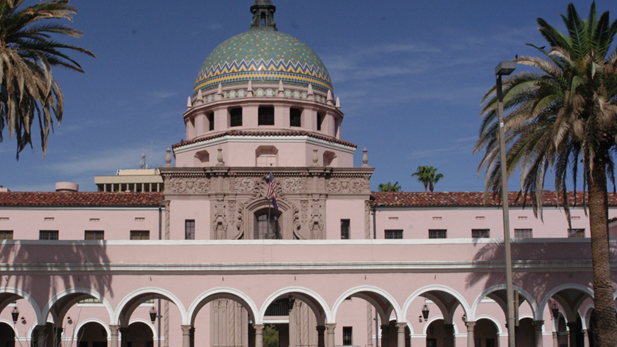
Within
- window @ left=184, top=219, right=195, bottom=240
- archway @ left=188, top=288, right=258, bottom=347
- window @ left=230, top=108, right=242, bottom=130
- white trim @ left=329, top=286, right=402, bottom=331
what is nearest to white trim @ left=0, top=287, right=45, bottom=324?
archway @ left=188, top=288, right=258, bottom=347

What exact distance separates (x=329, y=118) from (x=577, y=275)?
67.4 feet

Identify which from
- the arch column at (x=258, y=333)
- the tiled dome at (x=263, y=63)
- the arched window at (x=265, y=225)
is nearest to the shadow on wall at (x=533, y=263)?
the arch column at (x=258, y=333)

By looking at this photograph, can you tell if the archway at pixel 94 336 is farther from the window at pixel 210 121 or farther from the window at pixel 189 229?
the window at pixel 210 121

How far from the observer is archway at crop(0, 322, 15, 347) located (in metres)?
45.9

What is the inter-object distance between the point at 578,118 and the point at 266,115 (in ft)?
81.6

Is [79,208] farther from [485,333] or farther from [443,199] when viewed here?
[485,333]

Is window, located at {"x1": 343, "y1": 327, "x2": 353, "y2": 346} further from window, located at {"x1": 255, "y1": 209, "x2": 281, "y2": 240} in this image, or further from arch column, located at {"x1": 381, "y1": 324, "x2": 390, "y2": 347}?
arch column, located at {"x1": 381, "y1": 324, "x2": 390, "y2": 347}

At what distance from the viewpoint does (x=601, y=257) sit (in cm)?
2695

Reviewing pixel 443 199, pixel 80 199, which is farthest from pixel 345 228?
pixel 80 199

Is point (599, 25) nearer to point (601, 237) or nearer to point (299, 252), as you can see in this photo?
point (601, 237)

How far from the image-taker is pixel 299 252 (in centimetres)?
3384

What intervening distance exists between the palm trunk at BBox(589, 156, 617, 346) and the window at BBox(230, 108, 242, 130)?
25990 mm

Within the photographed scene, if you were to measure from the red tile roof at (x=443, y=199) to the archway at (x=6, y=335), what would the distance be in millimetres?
22585

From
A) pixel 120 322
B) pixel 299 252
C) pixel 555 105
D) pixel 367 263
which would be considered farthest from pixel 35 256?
pixel 555 105
